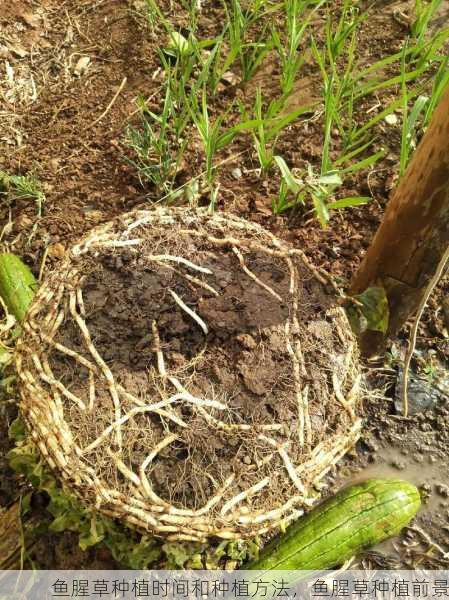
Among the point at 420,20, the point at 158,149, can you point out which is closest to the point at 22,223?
the point at 158,149

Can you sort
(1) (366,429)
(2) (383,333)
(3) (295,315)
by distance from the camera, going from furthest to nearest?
1. (1) (366,429)
2. (2) (383,333)
3. (3) (295,315)

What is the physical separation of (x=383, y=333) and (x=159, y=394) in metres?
0.97

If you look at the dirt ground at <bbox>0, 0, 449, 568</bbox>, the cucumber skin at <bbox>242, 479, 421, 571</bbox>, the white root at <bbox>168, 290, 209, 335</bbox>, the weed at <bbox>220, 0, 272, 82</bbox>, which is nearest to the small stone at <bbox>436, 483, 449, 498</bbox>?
the dirt ground at <bbox>0, 0, 449, 568</bbox>

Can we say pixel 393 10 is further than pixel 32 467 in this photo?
Yes

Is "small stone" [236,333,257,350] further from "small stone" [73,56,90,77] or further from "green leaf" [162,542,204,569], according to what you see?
"small stone" [73,56,90,77]

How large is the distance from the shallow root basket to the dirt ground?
0.59 m

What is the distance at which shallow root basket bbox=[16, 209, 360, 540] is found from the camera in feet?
4.94

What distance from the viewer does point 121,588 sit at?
1.85m

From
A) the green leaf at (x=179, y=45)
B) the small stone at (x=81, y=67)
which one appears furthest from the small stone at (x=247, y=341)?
the small stone at (x=81, y=67)

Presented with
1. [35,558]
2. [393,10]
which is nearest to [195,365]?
[35,558]

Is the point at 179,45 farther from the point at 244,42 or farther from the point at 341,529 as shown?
the point at 341,529

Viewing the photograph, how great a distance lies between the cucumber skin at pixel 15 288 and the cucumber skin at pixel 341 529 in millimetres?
1234

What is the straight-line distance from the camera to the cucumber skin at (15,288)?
2.17 metres

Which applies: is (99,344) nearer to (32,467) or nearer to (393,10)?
(32,467)
